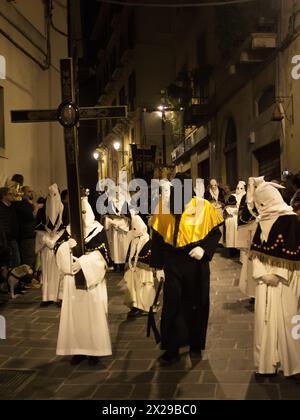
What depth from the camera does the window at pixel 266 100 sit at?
1645cm

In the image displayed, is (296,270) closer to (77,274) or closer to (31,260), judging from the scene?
(77,274)

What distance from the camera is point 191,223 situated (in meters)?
6.03

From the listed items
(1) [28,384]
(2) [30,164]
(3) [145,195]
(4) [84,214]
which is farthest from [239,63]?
(1) [28,384]

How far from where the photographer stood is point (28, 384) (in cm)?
528

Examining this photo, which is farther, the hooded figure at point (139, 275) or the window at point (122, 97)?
the window at point (122, 97)

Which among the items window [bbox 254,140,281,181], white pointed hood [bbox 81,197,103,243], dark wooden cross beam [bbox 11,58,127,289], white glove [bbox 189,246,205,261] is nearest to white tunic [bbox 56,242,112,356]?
dark wooden cross beam [bbox 11,58,127,289]

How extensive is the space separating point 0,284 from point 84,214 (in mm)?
4464

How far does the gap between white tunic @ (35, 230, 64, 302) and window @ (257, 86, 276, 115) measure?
9.22m

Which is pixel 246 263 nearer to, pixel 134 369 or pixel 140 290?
pixel 140 290

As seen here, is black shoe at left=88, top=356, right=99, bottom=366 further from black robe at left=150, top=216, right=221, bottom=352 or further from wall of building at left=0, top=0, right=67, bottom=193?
A: wall of building at left=0, top=0, right=67, bottom=193

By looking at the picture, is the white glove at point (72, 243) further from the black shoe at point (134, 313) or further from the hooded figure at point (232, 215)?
the hooded figure at point (232, 215)

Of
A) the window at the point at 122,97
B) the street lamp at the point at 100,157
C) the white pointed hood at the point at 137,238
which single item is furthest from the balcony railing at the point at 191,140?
the street lamp at the point at 100,157

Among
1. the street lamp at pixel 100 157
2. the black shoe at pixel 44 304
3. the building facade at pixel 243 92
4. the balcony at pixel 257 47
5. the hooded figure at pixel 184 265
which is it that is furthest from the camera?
the street lamp at pixel 100 157

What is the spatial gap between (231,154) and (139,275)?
45.7ft
